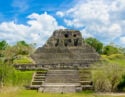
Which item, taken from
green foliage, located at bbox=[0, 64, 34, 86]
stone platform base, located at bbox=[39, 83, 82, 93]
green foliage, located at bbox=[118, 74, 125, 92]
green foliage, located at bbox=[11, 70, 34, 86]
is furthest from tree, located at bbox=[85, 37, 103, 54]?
green foliage, located at bbox=[118, 74, 125, 92]

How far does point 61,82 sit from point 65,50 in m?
17.8

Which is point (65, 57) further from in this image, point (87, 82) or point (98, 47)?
point (98, 47)

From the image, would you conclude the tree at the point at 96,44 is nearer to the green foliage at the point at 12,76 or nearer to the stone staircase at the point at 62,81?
the stone staircase at the point at 62,81

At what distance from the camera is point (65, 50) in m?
56.5

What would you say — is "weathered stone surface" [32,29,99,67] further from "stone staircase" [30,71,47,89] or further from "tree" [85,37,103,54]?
"tree" [85,37,103,54]

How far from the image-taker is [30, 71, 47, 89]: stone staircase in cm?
3775

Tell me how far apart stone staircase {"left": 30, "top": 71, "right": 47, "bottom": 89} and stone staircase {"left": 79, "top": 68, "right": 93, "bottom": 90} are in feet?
16.3

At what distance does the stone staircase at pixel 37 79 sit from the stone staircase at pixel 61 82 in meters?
0.57

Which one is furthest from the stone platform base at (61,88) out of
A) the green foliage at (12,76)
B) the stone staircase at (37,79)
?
the green foliage at (12,76)

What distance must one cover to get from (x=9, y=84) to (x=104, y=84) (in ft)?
37.9

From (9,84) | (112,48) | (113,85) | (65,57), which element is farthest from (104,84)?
(112,48)

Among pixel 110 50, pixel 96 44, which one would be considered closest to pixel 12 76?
pixel 110 50

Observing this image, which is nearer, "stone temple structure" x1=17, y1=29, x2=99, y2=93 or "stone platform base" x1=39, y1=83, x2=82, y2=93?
"stone platform base" x1=39, y1=83, x2=82, y2=93

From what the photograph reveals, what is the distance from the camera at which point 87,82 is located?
123 ft
